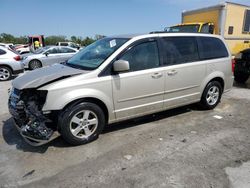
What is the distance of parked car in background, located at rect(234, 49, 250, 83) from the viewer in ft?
26.1

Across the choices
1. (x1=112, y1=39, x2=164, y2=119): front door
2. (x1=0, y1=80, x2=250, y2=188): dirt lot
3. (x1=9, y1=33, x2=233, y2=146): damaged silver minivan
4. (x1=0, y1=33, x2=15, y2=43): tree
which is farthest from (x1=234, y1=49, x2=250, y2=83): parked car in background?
(x1=0, y1=33, x2=15, y2=43): tree

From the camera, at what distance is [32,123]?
3521mm

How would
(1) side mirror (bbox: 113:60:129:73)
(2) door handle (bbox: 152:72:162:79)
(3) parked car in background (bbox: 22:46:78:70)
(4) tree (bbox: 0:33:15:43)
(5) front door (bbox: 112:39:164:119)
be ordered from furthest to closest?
(4) tree (bbox: 0:33:15:43) < (3) parked car in background (bbox: 22:46:78:70) < (2) door handle (bbox: 152:72:162:79) < (5) front door (bbox: 112:39:164:119) < (1) side mirror (bbox: 113:60:129:73)

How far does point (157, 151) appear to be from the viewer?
366cm

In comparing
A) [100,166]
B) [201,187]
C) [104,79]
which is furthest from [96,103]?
[201,187]

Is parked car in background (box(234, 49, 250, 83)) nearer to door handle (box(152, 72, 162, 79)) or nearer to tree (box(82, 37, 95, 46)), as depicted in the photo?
door handle (box(152, 72, 162, 79))

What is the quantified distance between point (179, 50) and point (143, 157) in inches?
92.0

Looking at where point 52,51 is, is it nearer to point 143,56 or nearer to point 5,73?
point 5,73

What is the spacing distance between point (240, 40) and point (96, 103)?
8.98 m

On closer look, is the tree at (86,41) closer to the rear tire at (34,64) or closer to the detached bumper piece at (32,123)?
the rear tire at (34,64)

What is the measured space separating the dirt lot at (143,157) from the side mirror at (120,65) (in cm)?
121

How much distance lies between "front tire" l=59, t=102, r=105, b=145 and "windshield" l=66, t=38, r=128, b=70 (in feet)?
2.31

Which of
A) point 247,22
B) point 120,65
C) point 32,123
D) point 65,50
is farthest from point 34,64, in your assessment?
point 247,22

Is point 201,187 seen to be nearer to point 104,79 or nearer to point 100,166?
point 100,166
